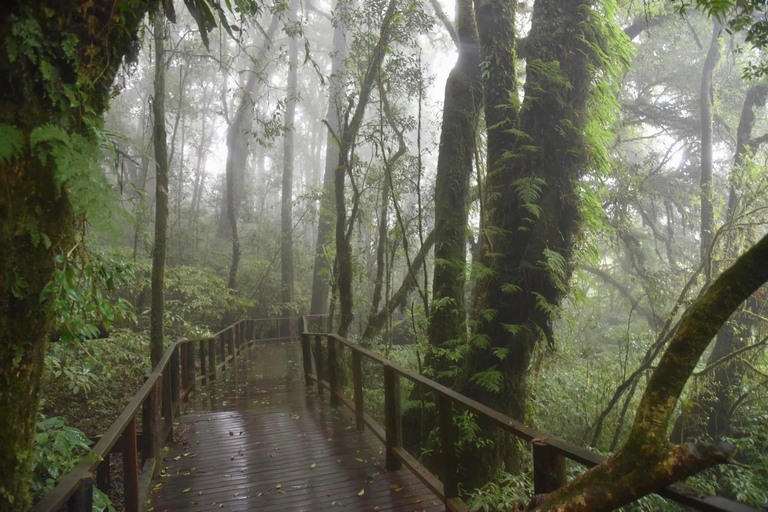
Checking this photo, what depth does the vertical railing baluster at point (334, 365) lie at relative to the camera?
636 centimetres

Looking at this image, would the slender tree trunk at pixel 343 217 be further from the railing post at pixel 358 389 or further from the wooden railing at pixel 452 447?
the railing post at pixel 358 389

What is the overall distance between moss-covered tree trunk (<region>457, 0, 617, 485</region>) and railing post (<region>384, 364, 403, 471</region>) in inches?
37.5

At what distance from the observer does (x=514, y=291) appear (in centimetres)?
475

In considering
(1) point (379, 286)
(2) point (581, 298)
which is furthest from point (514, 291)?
(1) point (379, 286)

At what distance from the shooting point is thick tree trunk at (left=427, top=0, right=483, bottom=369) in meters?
6.59

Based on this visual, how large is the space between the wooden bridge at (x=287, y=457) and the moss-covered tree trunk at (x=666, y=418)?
87 millimetres

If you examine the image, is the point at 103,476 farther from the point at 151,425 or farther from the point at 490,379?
the point at 490,379

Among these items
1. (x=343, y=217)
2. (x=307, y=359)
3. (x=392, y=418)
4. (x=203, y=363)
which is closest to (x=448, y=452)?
(x=392, y=418)

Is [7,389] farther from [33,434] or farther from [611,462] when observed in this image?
[611,462]

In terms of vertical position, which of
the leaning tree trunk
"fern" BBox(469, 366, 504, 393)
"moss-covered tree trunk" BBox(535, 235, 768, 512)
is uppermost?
"moss-covered tree trunk" BBox(535, 235, 768, 512)

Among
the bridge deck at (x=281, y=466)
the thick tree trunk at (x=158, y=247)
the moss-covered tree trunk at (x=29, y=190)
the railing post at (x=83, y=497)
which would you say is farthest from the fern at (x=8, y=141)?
the thick tree trunk at (x=158, y=247)

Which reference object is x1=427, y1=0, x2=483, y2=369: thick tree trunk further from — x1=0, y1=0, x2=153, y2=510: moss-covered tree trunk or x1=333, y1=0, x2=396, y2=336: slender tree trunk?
x1=0, y1=0, x2=153, y2=510: moss-covered tree trunk

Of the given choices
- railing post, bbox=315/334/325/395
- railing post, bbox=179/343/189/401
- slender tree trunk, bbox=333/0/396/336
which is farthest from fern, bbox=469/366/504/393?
slender tree trunk, bbox=333/0/396/336

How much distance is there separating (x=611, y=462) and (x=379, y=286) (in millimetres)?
8429
